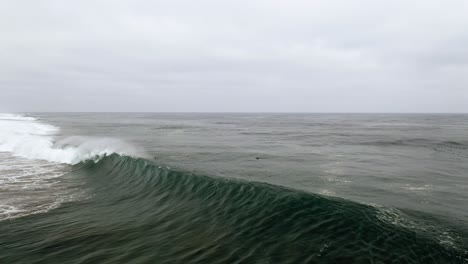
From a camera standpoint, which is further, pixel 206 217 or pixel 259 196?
pixel 259 196

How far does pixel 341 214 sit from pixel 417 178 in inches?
447

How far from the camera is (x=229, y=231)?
945cm

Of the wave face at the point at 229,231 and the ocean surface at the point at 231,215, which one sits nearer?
the wave face at the point at 229,231

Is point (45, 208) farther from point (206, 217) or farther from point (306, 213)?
point (306, 213)

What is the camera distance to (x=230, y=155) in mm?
27469

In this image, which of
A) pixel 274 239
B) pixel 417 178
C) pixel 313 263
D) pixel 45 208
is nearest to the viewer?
pixel 313 263

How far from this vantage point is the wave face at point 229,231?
7.91 meters

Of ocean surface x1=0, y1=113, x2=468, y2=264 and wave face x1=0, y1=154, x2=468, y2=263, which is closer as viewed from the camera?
wave face x1=0, y1=154, x2=468, y2=263

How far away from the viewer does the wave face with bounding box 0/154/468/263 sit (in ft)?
25.9

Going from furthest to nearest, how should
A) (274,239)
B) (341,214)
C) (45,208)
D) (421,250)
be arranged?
(45,208) < (341,214) < (274,239) < (421,250)

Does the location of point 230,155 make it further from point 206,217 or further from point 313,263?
point 313,263

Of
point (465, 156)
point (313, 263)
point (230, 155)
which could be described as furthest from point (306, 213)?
Answer: point (465, 156)

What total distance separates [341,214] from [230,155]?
17.8 meters

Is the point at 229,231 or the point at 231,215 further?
the point at 231,215
